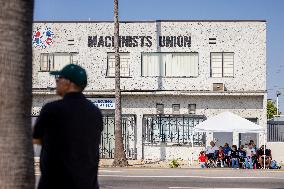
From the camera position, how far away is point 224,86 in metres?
32.1

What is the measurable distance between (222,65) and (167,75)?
2.84 m

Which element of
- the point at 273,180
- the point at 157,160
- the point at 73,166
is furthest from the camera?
the point at 157,160

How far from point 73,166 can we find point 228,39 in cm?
2803

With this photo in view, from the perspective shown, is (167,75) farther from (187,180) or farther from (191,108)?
(187,180)

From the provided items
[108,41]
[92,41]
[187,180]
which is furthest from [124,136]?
[187,180]

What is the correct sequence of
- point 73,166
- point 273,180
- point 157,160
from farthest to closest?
point 157,160 → point 273,180 → point 73,166

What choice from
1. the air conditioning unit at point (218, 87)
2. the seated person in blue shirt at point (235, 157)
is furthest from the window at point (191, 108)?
the seated person in blue shirt at point (235, 157)

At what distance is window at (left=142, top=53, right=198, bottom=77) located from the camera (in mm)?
32500

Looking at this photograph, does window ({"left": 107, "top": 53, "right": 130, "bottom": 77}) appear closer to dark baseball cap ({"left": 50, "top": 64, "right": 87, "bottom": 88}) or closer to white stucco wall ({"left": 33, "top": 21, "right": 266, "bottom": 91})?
white stucco wall ({"left": 33, "top": 21, "right": 266, "bottom": 91})

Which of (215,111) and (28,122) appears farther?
(215,111)

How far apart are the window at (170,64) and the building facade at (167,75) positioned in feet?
0.17

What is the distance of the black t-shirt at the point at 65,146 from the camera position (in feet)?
15.3

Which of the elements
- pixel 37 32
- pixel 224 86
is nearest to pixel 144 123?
pixel 224 86

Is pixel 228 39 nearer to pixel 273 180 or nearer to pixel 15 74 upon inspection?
pixel 273 180
